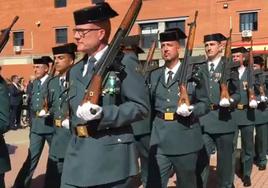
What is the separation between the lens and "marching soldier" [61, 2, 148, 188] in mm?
3604

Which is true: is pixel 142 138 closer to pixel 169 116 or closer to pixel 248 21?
pixel 169 116

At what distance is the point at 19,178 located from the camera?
24.0 feet

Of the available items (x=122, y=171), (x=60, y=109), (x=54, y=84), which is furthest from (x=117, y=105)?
(x=54, y=84)

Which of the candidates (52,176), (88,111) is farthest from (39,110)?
(88,111)

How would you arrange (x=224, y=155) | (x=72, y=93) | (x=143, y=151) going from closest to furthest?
(x=72, y=93), (x=224, y=155), (x=143, y=151)

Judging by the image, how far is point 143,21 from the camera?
36.3 metres

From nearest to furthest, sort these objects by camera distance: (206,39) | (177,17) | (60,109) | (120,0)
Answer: (60,109) → (206,39) → (177,17) → (120,0)

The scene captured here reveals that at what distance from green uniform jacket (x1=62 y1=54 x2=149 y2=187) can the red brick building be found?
26162mm

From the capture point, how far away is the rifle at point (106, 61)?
3.40 metres

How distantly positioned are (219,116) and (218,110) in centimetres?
11

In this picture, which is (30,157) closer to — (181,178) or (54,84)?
(54,84)

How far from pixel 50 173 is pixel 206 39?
9.04 ft

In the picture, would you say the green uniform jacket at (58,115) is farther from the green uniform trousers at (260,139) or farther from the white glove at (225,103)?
the green uniform trousers at (260,139)

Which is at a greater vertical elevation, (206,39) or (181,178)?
(206,39)
